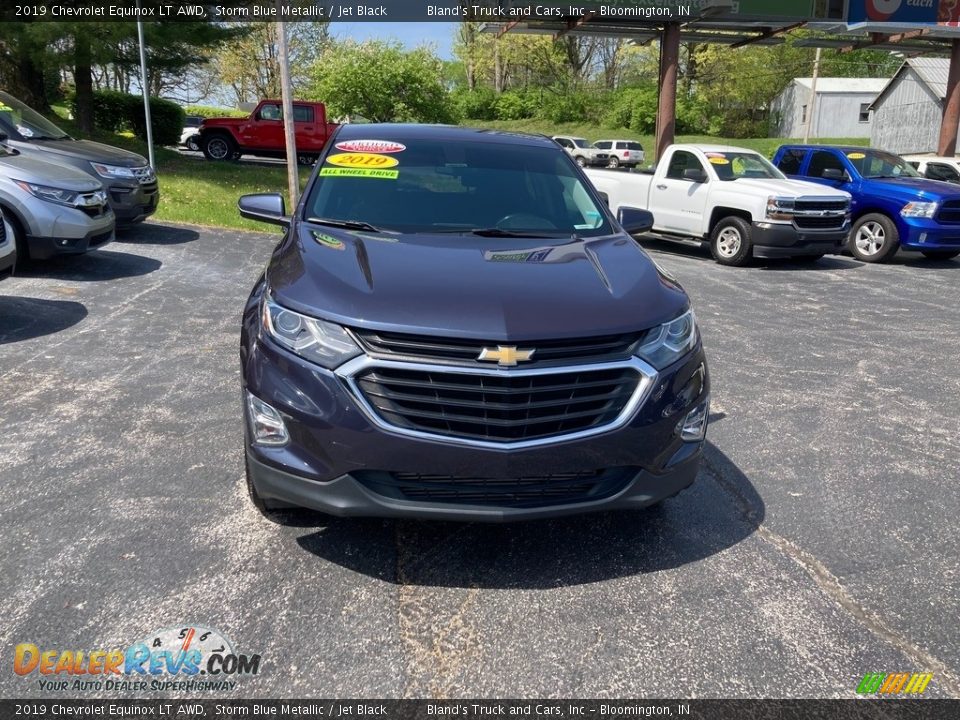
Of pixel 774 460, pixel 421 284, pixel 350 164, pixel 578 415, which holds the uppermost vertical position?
pixel 350 164

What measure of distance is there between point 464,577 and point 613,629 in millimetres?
641

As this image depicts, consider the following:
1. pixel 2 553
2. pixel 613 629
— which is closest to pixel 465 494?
pixel 613 629

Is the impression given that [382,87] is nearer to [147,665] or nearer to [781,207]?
[781,207]

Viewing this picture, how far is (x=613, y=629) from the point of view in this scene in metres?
2.90

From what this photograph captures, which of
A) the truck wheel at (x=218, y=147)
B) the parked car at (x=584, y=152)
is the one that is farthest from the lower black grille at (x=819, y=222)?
the parked car at (x=584, y=152)

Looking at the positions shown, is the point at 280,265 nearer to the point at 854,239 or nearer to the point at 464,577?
the point at 464,577

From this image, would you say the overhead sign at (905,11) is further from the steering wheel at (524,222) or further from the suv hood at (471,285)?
the suv hood at (471,285)

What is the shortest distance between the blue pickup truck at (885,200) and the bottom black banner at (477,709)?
11.1 meters

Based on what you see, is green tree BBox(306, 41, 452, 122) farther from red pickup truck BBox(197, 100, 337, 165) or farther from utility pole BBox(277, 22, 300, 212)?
utility pole BBox(277, 22, 300, 212)

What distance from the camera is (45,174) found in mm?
8359

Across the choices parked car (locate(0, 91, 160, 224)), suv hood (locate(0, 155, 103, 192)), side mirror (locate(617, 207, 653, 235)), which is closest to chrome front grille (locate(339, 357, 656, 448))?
side mirror (locate(617, 207, 653, 235))

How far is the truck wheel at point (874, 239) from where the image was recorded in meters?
12.2

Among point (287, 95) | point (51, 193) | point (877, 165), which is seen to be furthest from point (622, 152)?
point (51, 193)

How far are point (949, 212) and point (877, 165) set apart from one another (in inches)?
62.6
